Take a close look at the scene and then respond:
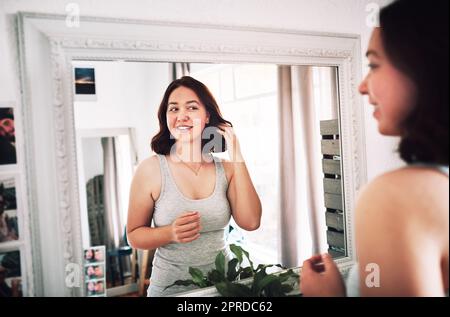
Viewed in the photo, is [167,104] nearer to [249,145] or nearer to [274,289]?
[249,145]

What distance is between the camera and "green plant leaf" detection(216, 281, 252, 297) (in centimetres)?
113

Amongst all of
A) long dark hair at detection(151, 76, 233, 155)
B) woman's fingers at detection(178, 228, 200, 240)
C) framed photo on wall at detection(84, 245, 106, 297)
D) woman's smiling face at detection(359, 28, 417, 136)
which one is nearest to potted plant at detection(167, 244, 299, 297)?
woman's fingers at detection(178, 228, 200, 240)

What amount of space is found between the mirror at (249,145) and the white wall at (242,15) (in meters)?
0.15

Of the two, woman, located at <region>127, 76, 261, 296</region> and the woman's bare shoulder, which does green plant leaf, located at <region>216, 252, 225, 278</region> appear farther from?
the woman's bare shoulder

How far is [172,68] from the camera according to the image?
1.14 m

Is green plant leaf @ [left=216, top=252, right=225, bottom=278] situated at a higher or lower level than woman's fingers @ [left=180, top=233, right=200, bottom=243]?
lower

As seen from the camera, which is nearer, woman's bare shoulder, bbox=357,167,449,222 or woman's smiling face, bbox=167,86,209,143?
woman's bare shoulder, bbox=357,167,449,222

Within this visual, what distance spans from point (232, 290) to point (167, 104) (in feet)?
1.93

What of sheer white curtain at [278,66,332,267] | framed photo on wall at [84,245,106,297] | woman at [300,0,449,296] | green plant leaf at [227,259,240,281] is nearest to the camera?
woman at [300,0,449,296]

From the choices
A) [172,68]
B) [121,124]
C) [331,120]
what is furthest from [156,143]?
[331,120]

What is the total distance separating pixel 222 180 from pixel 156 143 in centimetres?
24

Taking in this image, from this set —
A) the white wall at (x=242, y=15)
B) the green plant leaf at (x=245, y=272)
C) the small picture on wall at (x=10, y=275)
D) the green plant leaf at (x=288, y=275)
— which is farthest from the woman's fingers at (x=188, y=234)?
the white wall at (x=242, y=15)

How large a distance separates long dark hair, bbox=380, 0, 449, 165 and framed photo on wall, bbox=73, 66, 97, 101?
785 millimetres

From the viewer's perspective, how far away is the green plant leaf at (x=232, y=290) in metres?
1.13
